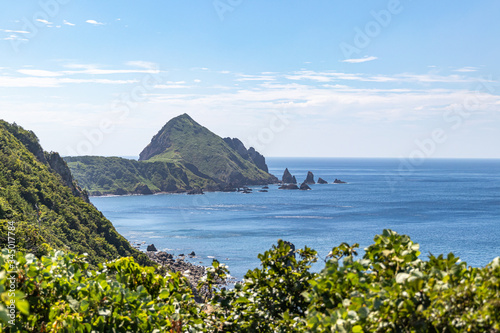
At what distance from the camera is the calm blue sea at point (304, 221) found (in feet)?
282

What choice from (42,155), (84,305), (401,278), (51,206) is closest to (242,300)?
(84,305)

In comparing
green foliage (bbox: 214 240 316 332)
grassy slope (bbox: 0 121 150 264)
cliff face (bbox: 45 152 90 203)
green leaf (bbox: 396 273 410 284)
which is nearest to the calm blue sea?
cliff face (bbox: 45 152 90 203)

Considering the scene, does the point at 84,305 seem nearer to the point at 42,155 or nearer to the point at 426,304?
the point at 426,304

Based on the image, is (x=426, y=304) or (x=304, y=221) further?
(x=304, y=221)

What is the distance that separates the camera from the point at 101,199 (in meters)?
184

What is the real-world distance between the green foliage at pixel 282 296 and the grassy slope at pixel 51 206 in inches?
1793

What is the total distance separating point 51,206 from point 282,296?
63469 millimetres

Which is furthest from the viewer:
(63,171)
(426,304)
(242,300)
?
(63,171)

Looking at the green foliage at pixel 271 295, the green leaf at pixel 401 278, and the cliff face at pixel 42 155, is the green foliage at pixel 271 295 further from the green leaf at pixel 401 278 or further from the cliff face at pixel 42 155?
the cliff face at pixel 42 155

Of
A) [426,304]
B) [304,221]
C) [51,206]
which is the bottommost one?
[304,221]

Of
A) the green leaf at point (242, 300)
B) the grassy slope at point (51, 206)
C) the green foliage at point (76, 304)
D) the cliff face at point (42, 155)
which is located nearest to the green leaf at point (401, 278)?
the green leaf at point (242, 300)

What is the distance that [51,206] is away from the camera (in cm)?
6256

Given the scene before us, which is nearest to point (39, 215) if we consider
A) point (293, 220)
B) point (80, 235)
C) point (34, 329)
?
point (80, 235)

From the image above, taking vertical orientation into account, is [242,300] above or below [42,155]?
below
